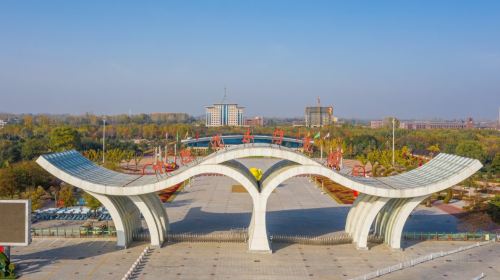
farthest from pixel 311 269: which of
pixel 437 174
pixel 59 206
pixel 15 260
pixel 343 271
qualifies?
pixel 59 206

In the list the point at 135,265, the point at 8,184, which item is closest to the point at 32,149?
the point at 8,184

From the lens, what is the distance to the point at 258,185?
27.2 metres

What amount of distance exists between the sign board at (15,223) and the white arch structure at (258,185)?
2244 millimetres

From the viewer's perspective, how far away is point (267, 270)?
2236 cm

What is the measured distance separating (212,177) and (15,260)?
36.8 m

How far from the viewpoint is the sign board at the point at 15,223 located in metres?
21.8

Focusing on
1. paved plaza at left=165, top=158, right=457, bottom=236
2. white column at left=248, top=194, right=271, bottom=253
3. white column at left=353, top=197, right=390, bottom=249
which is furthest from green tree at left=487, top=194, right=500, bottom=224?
white column at left=248, top=194, right=271, bottom=253

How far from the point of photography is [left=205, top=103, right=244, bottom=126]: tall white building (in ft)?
636

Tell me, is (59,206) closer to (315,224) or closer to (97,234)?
(97,234)

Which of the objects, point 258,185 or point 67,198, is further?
point 67,198

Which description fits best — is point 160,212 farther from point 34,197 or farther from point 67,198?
point 34,197

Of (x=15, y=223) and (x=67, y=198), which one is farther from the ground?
(x=15, y=223)

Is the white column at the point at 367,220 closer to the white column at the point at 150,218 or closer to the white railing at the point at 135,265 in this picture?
the white column at the point at 150,218

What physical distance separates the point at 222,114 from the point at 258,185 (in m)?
170
